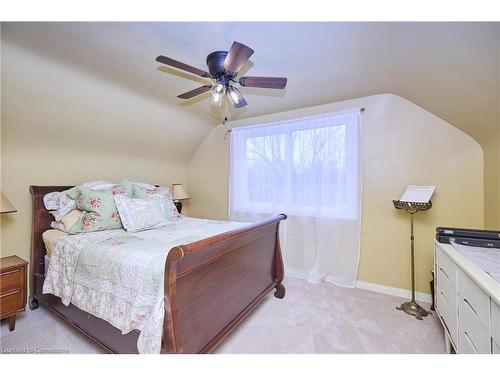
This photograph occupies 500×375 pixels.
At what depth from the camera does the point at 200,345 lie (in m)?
1.35

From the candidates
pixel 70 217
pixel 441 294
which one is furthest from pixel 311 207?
pixel 70 217

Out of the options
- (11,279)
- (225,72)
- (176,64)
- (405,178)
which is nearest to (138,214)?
(11,279)

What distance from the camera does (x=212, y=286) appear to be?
4.78ft

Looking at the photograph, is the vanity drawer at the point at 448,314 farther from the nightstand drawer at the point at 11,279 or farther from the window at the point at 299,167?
the nightstand drawer at the point at 11,279

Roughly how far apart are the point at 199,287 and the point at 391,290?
92.3 inches

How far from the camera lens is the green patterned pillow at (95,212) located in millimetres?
2066

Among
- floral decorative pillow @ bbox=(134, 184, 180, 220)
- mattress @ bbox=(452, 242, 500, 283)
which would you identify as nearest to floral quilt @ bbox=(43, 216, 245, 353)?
floral decorative pillow @ bbox=(134, 184, 180, 220)

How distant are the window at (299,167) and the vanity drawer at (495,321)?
5.57 feet

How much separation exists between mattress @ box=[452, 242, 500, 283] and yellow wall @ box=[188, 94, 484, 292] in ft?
2.84

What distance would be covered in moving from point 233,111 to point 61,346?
3.12 metres

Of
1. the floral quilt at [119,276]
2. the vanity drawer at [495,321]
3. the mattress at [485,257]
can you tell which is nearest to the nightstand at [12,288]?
the floral quilt at [119,276]

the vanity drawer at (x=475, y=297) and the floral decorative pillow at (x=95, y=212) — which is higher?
the floral decorative pillow at (x=95, y=212)

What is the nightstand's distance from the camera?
173cm

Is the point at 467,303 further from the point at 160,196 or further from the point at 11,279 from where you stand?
the point at 11,279
